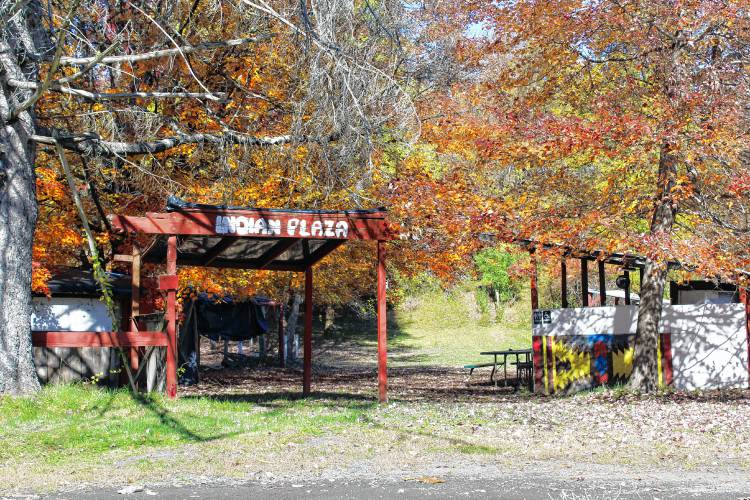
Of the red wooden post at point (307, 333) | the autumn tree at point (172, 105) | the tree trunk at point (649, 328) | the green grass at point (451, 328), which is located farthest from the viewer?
the green grass at point (451, 328)

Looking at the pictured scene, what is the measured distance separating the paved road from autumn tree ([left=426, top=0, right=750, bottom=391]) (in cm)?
664

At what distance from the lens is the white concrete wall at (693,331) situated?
16609mm

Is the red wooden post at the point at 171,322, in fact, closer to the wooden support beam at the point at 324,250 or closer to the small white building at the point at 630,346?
the wooden support beam at the point at 324,250

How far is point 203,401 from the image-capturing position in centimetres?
1273

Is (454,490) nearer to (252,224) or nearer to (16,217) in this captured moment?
(252,224)

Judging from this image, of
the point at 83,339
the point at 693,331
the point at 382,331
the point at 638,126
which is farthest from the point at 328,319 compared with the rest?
the point at 638,126

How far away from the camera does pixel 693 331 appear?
16.7 m

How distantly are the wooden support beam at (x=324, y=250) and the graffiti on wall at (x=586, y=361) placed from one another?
476 centimetres

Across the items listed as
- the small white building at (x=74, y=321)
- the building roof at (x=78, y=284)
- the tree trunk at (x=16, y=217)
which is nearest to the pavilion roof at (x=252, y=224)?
the tree trunk at (x=16, y=217)

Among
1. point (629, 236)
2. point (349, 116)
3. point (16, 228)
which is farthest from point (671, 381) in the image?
point (16, 228)

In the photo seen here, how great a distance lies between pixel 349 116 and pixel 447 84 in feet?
51.1

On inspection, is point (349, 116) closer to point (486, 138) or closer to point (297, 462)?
point (486, 138)

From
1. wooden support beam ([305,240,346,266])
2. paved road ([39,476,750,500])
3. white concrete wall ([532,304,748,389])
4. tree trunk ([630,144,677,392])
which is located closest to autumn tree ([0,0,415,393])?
wooden support beam ([305,240,346,266])

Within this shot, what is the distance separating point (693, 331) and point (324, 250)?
25.4 ft
